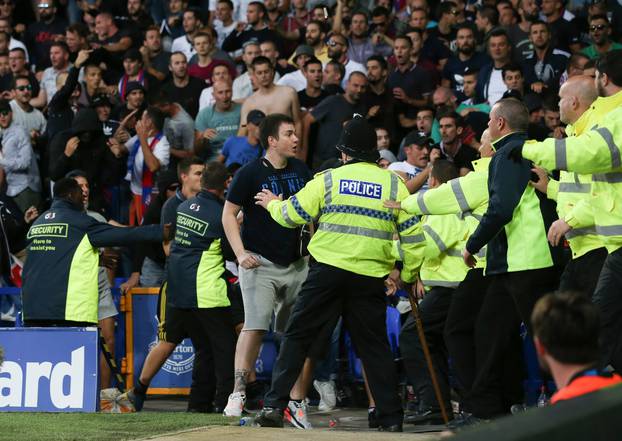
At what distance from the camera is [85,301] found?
37.3ft

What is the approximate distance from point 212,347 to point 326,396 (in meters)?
1.45

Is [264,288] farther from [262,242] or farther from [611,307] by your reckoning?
[611,307]

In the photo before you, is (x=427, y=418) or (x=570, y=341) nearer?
(x=570, y=341)

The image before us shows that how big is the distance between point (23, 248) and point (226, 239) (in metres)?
4.53

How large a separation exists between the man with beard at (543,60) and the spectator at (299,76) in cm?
301

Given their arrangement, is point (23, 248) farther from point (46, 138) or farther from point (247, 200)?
point (247, 200)

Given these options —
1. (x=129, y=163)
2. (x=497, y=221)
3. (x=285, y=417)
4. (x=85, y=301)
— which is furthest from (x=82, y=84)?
(x=497, y=221)

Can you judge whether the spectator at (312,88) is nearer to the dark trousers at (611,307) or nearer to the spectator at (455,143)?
the spectator at (455,143)

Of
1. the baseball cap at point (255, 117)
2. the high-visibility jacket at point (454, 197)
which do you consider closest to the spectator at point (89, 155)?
the baseball cap at point (255, 117)

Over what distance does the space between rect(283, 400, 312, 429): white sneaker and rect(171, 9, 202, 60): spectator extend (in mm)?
9336

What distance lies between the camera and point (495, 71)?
15211mm

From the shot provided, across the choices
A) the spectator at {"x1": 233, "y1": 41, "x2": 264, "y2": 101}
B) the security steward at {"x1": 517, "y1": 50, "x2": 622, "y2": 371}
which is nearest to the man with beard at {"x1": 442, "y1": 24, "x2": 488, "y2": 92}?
the spectator at {"x1": 233, "y1": 41, "x2": 264, "y2": 101}

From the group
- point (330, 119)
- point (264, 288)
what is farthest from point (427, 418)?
point (330, 119)

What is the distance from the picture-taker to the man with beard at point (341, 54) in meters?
16.8
